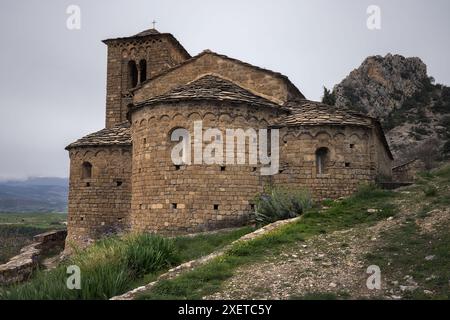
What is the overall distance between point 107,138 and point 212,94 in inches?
215

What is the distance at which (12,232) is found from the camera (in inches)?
1877

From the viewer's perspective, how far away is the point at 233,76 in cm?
1444

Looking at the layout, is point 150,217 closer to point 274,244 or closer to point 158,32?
point 274,244

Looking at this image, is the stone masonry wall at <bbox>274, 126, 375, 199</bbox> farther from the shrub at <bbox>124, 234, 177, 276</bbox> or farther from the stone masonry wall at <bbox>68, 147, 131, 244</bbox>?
the stone masonry wall at <bbox>68, 147, 131, 244</bbox>

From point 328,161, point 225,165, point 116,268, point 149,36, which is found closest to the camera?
point 116,268

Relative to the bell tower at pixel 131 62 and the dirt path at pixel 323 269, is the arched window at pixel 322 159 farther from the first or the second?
the bell tower at pixel 131 62

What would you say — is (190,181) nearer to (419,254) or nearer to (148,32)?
(419,254)

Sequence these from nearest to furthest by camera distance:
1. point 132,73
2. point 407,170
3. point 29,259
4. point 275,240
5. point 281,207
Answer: point 275,240, point 281,207, point 29,259, point 132,73, point 407,170

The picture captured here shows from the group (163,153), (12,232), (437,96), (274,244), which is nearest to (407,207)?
(274,244)

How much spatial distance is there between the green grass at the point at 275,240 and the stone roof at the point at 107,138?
317 inches

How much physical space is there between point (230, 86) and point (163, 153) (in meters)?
3.01

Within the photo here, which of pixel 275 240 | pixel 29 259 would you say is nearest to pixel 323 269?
pixel 275 240

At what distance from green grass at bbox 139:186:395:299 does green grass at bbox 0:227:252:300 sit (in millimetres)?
876

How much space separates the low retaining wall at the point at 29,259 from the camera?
43.3 feet
